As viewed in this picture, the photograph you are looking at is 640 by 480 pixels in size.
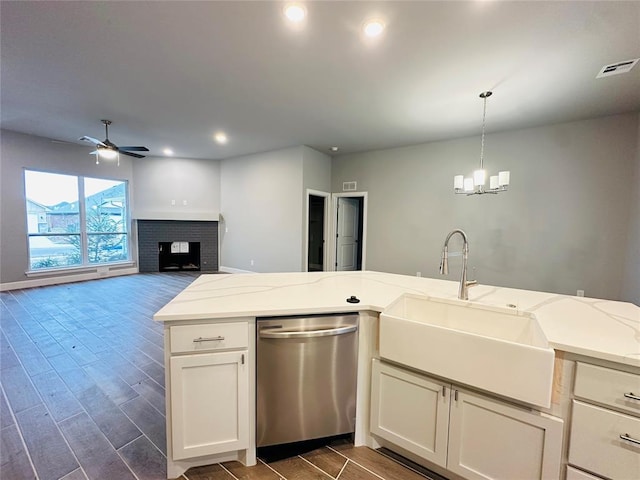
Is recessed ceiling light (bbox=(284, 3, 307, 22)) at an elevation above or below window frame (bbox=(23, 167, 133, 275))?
above

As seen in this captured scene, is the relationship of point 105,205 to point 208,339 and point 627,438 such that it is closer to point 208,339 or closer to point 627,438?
point 208,339

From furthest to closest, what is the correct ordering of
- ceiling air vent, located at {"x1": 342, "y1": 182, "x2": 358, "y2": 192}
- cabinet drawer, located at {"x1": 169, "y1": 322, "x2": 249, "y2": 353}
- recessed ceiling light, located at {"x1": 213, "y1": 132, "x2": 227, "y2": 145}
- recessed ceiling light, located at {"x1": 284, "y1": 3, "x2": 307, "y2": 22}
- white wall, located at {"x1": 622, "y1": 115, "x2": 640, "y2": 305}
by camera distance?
ceiling air vent, located at {"x1": 342, "y1": 182, "x2": 358, "y2": 192}, recessed ceiling light, located at {"x1": 213, "y1": 132, "x2": 227, "y2": 145}, white wall, located at {"x1": 622, "y1": 115, "x2": 640, "y2": 305}, recessed ceiling light, located at {"x1": 284, "y1": 3, "x2": 307, "y2": 22}, cabinet drawer, located at {"x1": 169, "y1": 322, "x2": 249, "y2": 353}

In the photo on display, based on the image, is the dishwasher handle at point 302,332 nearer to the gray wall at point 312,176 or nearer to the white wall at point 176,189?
the gray wall at point 312,176

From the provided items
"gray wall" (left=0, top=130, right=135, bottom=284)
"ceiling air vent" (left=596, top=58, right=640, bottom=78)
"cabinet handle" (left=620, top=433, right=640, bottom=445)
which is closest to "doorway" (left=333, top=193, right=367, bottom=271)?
"ceiling air vent" (left=596, top=58, right=640, bottom=78)

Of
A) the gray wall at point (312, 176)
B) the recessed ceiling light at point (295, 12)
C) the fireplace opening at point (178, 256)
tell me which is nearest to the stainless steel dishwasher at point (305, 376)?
the recessed ceiling light at point (295, 12)

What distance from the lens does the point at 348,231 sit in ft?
20.7

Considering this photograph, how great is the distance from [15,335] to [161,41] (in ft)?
11.8

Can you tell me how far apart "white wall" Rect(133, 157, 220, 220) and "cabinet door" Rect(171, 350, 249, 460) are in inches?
231

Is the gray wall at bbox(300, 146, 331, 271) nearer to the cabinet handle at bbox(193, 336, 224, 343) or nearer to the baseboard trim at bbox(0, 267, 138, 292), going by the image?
the cabinet handle at bbox(193, 336, 224, 343)

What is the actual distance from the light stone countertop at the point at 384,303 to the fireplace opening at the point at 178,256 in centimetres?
549

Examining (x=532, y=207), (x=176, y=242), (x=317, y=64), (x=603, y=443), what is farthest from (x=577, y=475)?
(x=176, y=242)

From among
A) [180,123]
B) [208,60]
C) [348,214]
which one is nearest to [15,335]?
[180,123]

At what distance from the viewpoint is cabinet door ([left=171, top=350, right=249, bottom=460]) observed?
1.35 meters

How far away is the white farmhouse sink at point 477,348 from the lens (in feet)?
3.51
